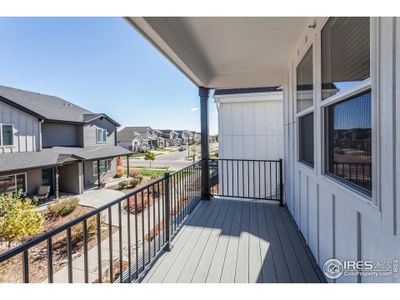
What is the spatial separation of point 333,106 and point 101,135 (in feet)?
48.0

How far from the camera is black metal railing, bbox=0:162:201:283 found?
1.03 metres

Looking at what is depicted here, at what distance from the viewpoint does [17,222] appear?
5.55m

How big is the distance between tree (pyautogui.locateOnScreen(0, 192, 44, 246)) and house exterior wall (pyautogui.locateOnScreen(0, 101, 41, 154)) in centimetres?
415

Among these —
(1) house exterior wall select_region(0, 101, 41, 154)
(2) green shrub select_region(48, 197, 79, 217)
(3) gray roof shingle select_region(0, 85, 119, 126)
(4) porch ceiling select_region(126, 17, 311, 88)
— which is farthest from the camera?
(3) gray roof shingle select_region(0, 85, 119, 126)

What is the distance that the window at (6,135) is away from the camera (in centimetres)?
862

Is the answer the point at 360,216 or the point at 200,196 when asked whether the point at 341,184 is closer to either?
the point at 360,216

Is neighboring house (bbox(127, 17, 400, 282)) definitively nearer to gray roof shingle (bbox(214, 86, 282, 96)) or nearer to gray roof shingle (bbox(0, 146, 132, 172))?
gray roof shingle (bbox(214, 86, 282, 96))

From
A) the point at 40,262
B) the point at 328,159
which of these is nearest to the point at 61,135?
the point at 40,262

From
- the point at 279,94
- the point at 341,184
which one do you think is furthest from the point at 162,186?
the point at 279,94

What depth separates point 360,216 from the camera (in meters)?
1.19

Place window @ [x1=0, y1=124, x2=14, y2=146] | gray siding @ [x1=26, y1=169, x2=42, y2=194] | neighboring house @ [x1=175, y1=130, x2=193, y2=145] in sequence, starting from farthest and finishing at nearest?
1. neighboring house @ [x1=175, y1=130, x2=193, y2=145]
2. gray siding @ [x1=26, y1=169, x2=42, y2=194]
3. window @ [x1=0, y1=124, x2=14, y2=146]

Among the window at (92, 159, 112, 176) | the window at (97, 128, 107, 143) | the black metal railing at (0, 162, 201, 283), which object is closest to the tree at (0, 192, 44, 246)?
the black metal railing at (0, 162, 201, 283)

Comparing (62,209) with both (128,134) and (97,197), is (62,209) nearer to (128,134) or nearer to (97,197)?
(97,197)

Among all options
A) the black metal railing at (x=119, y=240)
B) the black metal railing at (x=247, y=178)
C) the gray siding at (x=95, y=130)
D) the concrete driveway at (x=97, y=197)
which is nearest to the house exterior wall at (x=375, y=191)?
the black metal railing at (x=119, y=240)
